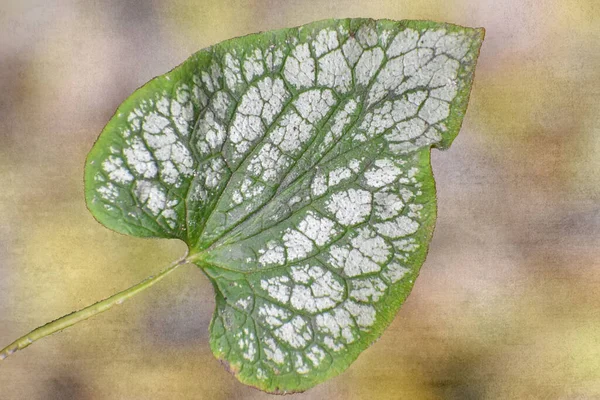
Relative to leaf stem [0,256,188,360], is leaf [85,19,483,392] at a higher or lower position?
higher

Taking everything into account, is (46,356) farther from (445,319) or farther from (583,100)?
(583,100)

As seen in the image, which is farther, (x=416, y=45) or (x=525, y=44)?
(x=525, y=44)

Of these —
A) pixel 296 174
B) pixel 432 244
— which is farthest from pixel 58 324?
pixel 432 244

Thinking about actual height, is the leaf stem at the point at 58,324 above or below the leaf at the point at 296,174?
below

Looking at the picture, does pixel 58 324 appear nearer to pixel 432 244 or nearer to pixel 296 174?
pixel 296 174

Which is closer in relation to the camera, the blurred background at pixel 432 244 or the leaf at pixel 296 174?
the leaf at pixel 296 174

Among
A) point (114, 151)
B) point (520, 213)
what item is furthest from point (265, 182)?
point (520, 213)

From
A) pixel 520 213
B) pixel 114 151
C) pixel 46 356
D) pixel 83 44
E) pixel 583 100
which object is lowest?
pixel 46 356
